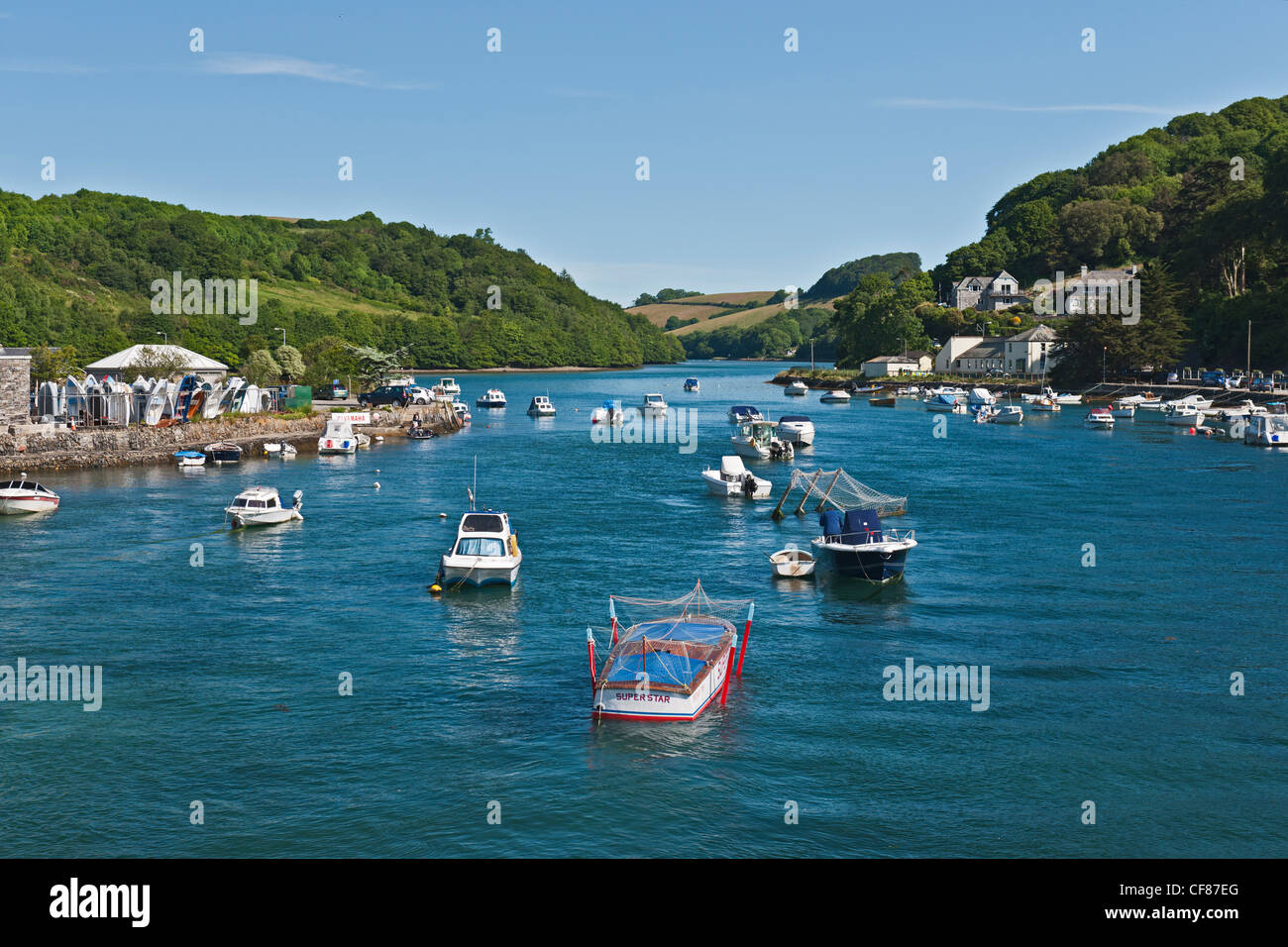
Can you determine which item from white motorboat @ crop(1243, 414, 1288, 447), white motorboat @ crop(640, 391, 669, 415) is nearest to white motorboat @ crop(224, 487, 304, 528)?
white motorboat @ crop(1243, 414, 1288, 447)

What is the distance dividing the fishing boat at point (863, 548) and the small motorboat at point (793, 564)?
2.71ft

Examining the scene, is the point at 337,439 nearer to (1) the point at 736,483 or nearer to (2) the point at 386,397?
(2) the point at 386,397

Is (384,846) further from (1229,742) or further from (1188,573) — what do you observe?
(1188,573)

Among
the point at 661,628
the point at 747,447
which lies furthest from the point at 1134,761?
the point at 747,447

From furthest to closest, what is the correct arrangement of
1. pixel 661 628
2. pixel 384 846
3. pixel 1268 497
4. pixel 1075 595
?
pixel 1268 497, pixel 1075 595, pixel 661 628, pixel 384 846

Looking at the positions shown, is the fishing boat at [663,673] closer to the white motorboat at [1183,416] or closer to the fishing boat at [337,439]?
the fishing boat at [337,439]

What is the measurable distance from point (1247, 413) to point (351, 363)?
378 ft

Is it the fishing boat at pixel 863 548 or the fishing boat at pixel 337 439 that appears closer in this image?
the fishing boat at pixel 863 548

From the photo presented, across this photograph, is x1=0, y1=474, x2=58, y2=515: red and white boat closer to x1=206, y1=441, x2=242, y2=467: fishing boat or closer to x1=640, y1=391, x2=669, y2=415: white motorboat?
x1=206, y1=441, x2=242, y2=467: fishing boat

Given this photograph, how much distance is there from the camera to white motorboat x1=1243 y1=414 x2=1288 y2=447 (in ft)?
355

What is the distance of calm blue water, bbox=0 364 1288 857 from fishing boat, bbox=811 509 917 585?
1.59m

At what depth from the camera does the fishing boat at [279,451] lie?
327 ft

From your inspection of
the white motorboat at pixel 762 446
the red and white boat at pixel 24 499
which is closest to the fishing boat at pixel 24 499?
the red and white boat at pixel 24 499
